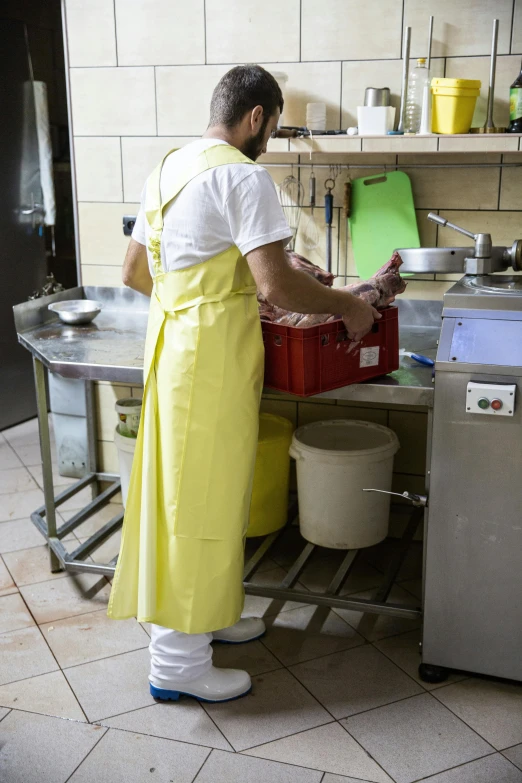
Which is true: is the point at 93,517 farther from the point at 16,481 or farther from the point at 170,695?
the point at 170,695

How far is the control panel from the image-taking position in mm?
1853

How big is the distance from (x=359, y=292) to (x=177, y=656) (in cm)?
105

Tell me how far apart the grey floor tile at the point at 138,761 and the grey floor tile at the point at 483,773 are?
1.80 ft

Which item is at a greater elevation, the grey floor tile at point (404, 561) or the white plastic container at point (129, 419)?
the white plastic container at point (129, 419)

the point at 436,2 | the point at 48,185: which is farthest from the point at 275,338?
the point at 48,185

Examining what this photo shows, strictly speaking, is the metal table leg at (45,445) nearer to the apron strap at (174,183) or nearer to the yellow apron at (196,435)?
the yellow apron at (196,435)

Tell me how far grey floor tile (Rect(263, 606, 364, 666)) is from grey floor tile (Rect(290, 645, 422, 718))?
4 centimetres

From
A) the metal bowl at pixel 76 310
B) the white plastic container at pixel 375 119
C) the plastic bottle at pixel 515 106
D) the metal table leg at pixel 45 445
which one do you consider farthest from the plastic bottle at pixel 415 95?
the metal table leg at pixel 45 445

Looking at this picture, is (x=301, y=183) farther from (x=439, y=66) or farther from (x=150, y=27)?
(x=150, y=27)

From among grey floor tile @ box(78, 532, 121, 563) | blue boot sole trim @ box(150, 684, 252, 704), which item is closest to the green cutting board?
grey floor tile @ box(78, 532, 121, 563)

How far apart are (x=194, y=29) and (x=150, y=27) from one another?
0.56 feet

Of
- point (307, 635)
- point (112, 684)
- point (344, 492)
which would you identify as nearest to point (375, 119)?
point (344, 492)

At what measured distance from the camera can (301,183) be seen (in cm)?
272

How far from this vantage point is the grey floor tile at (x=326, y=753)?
1.79 metres
